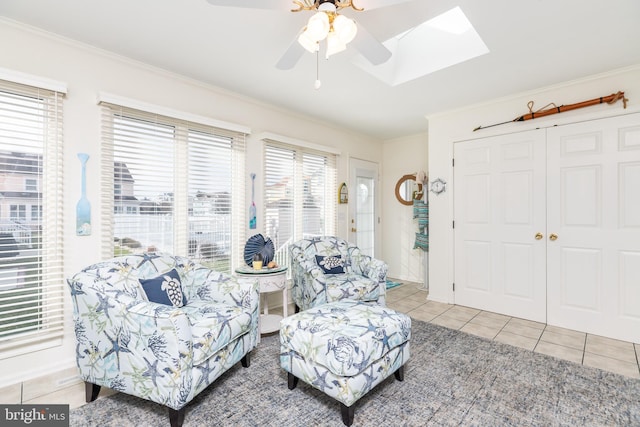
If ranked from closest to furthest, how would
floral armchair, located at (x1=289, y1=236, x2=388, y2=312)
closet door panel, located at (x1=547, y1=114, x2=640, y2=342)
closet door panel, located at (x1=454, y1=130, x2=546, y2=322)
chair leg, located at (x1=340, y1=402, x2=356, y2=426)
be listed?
1. chair leg, located at (x1=340, y1=402, x2=356, y2=426)
2. closet door panel, located at (x1=547, y1=114, x2=640, y2=342)
3. floral armchair, located at (x1=289, y1=236, x2=388, y2=312)
4. closet door panel, located at (x1=454, y1=130, x2=546, y2=322)

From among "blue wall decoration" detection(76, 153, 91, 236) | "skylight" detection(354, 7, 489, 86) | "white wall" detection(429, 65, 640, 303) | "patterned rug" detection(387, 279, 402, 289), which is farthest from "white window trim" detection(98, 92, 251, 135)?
"patterned rug" detection(387, 279, 402, 289)

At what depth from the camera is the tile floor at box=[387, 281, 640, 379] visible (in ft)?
7.48

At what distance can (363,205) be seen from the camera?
4785mm

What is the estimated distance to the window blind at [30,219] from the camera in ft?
6.41

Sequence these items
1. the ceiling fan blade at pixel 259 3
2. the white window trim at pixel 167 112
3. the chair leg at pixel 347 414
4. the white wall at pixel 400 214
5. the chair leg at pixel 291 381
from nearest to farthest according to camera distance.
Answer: the ceiling fan blade at pixel 259 3, the chair leg at pixel 347 414, the chair leg at pixel 291 381, the white window trim at pixel 167 112, the white wall at pixel 400 214

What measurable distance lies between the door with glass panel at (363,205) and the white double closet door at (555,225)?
1.47 m

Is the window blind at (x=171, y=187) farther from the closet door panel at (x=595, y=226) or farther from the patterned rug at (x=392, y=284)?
the closet door panel at (x=595, y=226)

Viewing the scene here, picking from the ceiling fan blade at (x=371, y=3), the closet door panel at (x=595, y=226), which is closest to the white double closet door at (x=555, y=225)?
the closet door panel at (x=595, y=226)

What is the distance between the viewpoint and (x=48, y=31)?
2051mm

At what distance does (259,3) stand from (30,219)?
2.10 m

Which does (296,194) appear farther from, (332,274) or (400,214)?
(400,214)

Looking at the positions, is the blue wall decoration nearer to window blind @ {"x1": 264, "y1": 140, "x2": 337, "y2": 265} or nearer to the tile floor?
window blind @ {"x1": 264, "y1": 140, "x2": 337, "y2": 265}

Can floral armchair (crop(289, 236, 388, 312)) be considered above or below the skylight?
below

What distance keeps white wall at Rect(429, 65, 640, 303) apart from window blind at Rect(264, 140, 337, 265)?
138 centimetres
